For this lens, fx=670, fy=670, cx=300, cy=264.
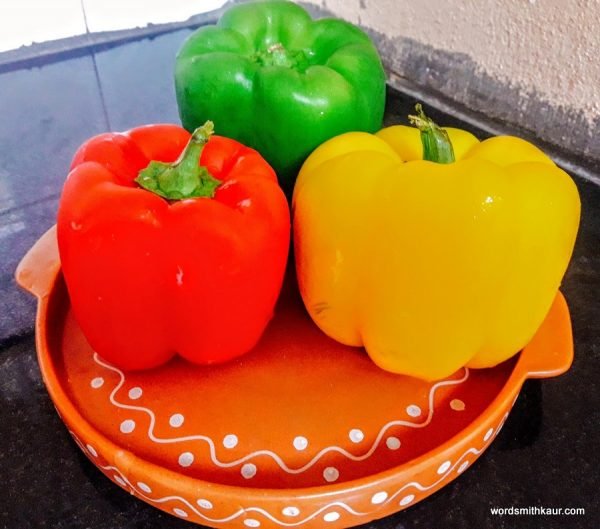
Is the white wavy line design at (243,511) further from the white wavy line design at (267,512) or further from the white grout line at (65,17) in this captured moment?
the white grout line at (65,17)

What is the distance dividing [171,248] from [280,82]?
237 mm

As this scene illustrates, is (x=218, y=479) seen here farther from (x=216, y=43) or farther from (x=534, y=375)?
(x=216, y=43)

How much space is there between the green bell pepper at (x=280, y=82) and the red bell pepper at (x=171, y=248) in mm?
83

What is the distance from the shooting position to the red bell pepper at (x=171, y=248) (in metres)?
0.59

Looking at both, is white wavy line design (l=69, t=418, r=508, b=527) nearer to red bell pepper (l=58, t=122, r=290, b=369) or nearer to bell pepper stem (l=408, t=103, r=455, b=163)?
red bell pepper (l=58, t=122, r=290, b=369)

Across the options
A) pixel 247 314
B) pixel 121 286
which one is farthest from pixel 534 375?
pixel 121 286

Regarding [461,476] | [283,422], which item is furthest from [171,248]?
[461,476]

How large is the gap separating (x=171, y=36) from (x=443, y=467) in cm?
139

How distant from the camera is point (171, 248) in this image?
0.60 m

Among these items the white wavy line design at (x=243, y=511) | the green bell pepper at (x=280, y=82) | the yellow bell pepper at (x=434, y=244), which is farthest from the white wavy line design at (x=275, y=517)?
the green bell pepper at (x=280, y=82)

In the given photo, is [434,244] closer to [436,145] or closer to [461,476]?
[436,145]

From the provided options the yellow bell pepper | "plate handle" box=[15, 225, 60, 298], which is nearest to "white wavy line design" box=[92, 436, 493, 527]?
the yellow bell pepper

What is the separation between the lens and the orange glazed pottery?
21.1 inches

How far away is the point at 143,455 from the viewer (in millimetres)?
594
